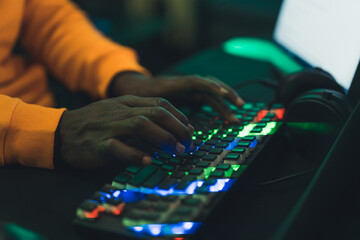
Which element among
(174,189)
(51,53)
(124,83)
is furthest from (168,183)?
(51,53)

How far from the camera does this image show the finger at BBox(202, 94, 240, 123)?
23.7 inches

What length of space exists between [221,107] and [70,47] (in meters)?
0.47

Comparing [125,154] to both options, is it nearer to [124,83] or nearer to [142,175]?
[142,175]

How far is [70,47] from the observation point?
0.88 metres

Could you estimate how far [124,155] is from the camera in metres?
0.45

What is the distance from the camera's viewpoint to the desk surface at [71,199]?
409 mm

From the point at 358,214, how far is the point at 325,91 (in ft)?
0.62

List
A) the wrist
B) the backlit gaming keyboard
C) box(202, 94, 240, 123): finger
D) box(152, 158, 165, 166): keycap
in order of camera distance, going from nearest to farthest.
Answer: the backlit gaming keyboard → box(152, 158, 165, 166): keycap → box(202, 94, 240, 123): finger → the wrist

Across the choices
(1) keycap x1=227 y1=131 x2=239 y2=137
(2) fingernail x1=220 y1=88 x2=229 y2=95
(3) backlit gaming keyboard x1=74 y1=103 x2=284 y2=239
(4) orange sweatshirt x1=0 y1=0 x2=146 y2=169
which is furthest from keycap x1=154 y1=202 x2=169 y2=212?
(4) orange sweatshirt x1=0 y1=0 x2=146 y2=169

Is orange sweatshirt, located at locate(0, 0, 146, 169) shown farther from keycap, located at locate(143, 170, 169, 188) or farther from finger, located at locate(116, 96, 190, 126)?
keycap, located at locate(143, 170, 169, 188)

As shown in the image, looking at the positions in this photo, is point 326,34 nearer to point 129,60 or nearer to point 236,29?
point 129,60

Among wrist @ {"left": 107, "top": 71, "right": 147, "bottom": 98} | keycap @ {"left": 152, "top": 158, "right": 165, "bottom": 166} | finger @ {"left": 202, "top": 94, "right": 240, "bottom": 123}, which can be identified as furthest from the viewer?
wrist @ {"left": 107, "top": 71, "right": 147, "bottom": 98}

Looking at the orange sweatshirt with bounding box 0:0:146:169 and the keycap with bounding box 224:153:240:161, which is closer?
the keycap with bounding box 224:153:240:161

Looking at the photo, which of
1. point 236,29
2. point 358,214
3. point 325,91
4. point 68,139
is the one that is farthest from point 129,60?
point 236,29
